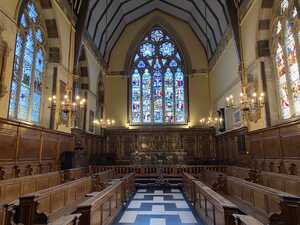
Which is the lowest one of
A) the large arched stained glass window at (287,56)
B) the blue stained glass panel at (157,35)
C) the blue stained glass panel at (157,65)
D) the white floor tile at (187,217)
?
the white floor tile at (187,217)

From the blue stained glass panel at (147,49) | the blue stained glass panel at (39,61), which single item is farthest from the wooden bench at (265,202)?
the blue stained glass panel at (147,49)

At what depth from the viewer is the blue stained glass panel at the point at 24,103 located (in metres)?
8.77

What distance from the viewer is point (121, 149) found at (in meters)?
17.1

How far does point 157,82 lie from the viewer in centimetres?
1869

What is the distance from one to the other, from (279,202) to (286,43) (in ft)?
23.5

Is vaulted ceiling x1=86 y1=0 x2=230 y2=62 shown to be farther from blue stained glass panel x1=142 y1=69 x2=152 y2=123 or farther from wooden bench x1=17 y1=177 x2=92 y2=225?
wooden bench x1=17 y1=177 x2=92 y2=225

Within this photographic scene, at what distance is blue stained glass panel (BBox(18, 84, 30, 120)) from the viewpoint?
8773 mm

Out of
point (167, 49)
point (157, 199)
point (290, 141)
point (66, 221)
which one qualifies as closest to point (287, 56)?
point (290, 141)

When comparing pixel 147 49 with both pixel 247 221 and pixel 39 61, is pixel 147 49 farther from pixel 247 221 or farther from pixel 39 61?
pixel 247 221

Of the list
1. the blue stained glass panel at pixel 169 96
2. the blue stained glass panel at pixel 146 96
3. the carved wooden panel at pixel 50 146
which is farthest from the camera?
the blue stained glass panel at pixel 146 96

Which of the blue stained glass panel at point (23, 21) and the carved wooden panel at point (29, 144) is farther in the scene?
the blue stained glass panel at point (23, 21)

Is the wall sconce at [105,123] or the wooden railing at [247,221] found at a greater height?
the wall sconce at [105,123]

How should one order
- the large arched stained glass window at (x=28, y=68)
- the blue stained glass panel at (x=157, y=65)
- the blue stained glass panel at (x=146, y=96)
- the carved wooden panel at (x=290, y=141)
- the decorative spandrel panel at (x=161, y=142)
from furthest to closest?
the blue stained glass panel at (x=157, y=65)
the blue stained glass panel at (x=146, y=96)
the decorative spandrel panel at (x=161, y=142)
the large arched stained glass window at (x=28, y=68)
the carved wooden panel at (x=290, y=141)

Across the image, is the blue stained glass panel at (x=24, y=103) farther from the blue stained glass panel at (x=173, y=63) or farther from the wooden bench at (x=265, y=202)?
the blue stained glass panel at (x=173, y=63)
